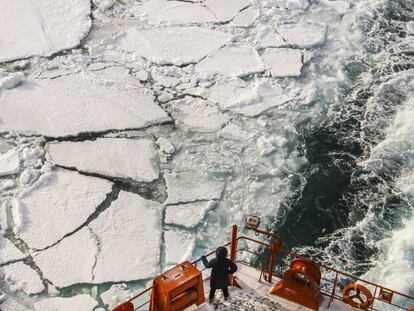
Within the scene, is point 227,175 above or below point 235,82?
below

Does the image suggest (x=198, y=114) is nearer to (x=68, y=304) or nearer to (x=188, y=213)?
(x=188, y=213)

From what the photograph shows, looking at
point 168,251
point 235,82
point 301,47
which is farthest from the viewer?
point 301,47

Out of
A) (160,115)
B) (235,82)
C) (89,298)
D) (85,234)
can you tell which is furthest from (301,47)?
(89,298)

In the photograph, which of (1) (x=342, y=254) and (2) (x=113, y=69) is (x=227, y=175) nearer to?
(1) (x=342, y=254)

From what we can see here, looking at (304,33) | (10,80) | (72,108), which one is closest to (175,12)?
(304,33)

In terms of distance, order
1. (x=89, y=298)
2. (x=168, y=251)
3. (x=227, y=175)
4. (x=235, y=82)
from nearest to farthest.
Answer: (x=89, y=298)
(x=168, y=251)
(x=227, y=175)
(x=235, y=82)

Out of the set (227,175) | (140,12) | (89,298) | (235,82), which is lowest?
(89,298)
